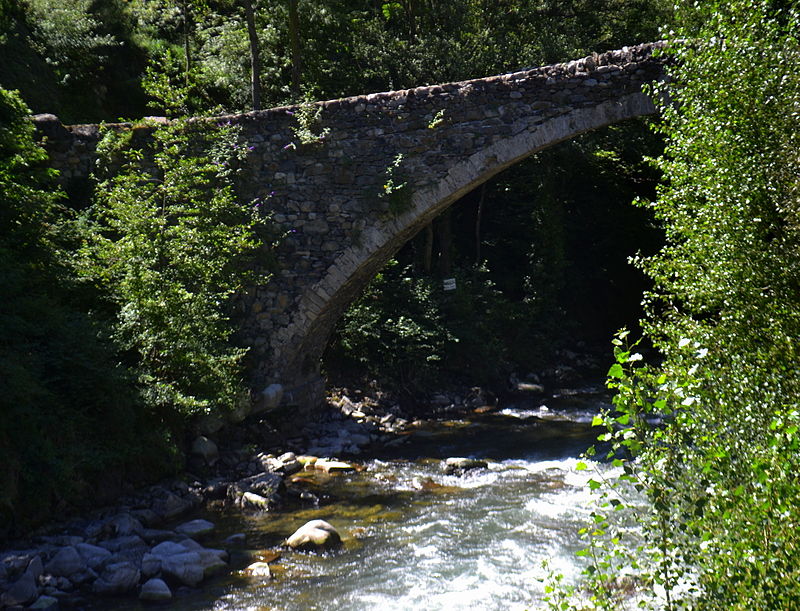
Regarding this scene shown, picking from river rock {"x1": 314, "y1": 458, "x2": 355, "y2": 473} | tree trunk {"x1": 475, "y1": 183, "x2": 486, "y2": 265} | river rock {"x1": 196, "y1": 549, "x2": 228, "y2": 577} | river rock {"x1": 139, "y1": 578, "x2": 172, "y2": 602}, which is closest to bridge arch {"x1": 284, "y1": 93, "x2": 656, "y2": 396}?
river rock {"x1": 314, "y1": 458, "x2": 355, "y2": 473}

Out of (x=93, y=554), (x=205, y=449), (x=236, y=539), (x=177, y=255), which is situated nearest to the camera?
(x=93, y=554)

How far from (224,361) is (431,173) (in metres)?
2.92

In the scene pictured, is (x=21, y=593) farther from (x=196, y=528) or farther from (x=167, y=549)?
(x=196, y=528)

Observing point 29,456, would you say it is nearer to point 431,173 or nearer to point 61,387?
point 61,387

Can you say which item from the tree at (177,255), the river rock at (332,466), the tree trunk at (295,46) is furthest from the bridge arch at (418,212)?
the tree trunk at (295,46)

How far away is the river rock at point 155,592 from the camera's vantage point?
4621 mm

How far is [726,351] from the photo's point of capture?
140 inches

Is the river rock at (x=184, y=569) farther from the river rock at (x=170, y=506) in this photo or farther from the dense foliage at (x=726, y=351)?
the dense foliage at (x=726, y=351)

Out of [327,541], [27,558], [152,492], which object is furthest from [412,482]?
[27,558]

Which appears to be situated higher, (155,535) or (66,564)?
(66,564)

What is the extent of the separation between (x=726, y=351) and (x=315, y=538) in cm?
329

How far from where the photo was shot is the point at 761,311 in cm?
360

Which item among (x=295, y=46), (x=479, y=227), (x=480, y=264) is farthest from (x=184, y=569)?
(x=479, y=227)

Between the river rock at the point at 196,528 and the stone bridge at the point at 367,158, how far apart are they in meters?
2.63
